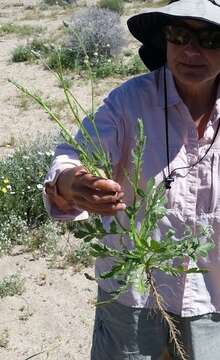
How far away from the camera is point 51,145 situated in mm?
4668

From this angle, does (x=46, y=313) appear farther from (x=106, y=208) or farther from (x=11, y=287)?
(x=106, y=208)

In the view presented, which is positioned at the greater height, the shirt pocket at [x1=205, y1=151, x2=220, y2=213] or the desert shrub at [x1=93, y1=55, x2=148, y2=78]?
the desert shrub at [x1=93, y1=55, x2=148, y2=78]

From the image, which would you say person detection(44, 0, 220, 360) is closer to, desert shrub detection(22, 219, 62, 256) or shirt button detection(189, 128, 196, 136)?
shirt button detection(189, 128, 196, 136)

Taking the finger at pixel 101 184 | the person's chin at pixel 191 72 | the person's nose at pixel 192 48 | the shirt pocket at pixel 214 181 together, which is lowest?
the shirt pocket at pixel 214 181

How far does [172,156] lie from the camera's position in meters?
1.64

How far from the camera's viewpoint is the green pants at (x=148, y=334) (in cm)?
174

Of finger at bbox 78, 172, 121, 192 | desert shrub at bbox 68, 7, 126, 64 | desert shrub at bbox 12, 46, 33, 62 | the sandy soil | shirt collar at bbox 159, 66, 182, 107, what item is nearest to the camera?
finger at bbox 78, 172, 121, 192

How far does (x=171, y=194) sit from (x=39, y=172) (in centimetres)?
263

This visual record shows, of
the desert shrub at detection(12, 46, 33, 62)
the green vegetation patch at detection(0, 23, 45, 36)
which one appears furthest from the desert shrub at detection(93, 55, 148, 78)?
the green vegetation patch at detection(0, 23, 45, 36)

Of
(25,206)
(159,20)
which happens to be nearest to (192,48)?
(159,20)

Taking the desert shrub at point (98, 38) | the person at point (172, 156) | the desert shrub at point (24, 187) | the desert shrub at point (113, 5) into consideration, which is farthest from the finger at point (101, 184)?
the desert shrub at point (113, 5)

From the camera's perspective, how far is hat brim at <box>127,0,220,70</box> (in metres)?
1.47

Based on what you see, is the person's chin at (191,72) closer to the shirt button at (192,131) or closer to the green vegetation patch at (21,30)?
the shirt button at (192,131)

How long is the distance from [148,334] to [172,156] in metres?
0.50
